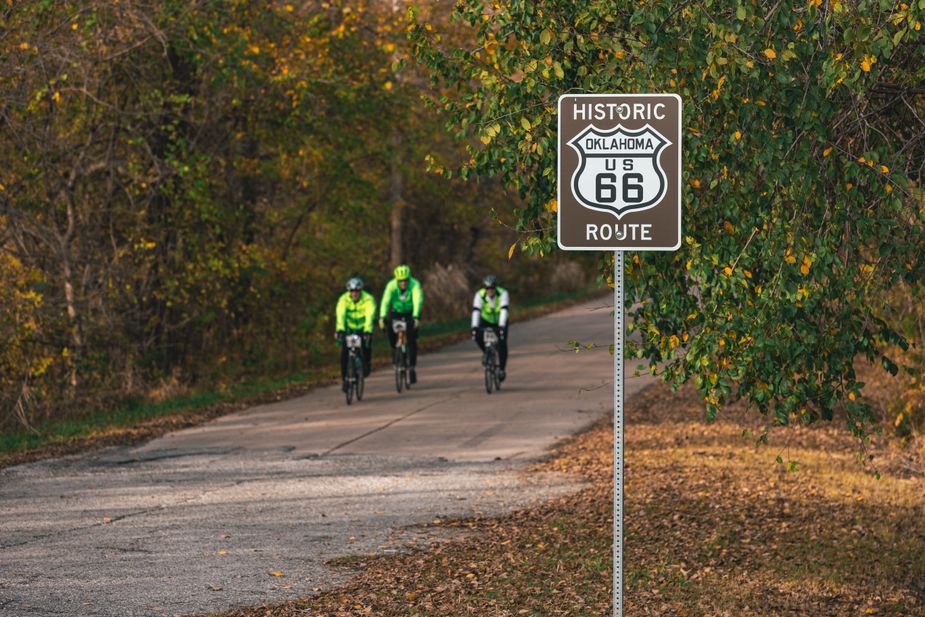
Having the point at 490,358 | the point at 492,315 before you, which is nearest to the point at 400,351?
the point at 490,358

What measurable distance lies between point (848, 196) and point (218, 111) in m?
16.4

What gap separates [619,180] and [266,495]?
658 cm

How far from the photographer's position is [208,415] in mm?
18188

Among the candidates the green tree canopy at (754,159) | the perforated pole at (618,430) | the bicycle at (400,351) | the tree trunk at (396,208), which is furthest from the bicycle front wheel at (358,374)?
the perforated pole at (618,430)

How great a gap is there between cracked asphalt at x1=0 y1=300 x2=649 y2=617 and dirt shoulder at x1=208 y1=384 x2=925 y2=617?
50cm

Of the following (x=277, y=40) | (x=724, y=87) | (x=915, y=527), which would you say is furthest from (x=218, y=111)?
(x=724, y=87)

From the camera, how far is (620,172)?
21.2ft

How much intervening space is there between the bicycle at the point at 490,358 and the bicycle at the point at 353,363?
6.09 feet

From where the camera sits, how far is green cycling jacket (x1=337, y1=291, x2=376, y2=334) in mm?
18828

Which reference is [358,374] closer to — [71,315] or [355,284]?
[355,284]

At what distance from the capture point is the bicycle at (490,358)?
64.4ft

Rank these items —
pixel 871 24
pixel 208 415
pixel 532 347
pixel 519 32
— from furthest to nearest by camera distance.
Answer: pixel 532 347 → pixel 208 415 → pixel 519 32 → pixel 871 24

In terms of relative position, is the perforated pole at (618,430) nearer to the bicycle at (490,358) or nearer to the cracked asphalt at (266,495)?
the cracked asphalt at (266,495)

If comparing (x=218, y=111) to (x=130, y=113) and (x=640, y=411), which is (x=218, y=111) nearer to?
(x=130, y=113)
